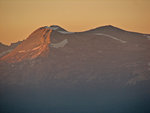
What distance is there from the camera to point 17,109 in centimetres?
17838

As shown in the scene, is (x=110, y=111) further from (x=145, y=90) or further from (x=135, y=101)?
(x=145, y=90)

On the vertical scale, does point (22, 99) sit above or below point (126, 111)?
below

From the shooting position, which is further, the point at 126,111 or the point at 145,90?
the point at 145,90

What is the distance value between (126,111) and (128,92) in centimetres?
2975

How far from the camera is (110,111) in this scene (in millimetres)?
163500

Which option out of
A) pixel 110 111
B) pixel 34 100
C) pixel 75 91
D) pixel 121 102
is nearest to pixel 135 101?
pixel 121 102

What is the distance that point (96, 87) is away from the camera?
198m

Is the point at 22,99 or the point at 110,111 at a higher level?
the point at 110,111

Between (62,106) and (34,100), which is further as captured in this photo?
(34,100)

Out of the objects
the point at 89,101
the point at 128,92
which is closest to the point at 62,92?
the point at 89,101

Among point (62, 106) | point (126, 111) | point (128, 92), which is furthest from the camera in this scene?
point (128, 92)

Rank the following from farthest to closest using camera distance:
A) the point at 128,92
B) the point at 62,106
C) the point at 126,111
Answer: the point at 128,92 < the point at 62,106 < the point at 126,111

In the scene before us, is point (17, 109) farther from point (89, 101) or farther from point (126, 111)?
point (126, 111)

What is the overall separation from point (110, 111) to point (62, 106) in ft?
83.3
